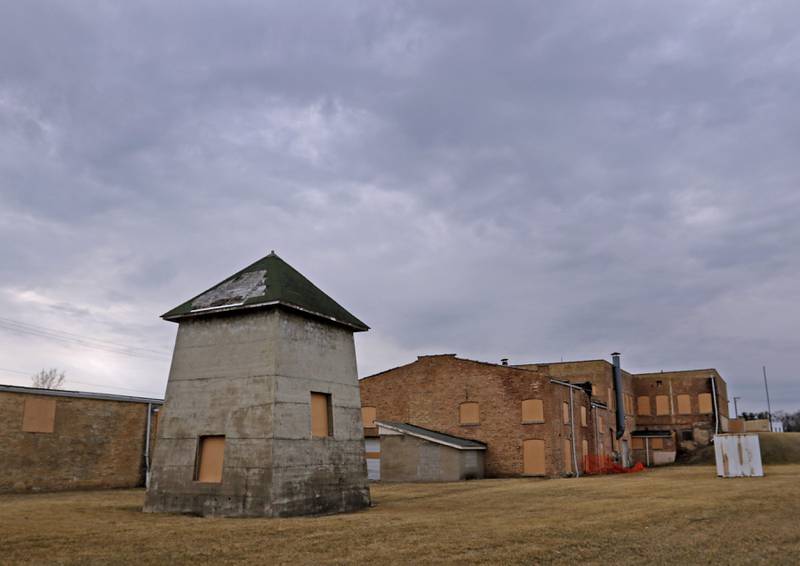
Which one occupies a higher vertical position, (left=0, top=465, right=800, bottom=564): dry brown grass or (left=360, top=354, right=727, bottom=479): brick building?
(left=360, top=354, right=727, bottom=479): brick building

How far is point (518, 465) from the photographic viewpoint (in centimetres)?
3772

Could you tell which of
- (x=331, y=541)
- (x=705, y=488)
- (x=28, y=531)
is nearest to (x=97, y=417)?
(x=28, y=531)

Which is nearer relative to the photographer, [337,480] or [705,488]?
[337,480]

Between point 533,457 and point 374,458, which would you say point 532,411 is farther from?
point 374,458

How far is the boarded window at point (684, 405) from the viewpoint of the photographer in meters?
60.4

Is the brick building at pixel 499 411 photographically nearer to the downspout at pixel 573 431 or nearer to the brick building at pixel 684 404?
the downspout at pixel 573 431

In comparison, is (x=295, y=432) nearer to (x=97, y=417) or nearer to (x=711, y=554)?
(x=711, y=554)

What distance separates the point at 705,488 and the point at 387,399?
21.8 meters

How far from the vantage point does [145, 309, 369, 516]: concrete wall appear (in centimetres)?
1705

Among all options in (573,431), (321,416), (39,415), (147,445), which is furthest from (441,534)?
(573,431)

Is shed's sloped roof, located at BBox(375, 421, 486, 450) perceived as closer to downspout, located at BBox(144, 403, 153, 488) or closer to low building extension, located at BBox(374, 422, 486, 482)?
low building extension, located at BBox(374, 422, 486, 482)

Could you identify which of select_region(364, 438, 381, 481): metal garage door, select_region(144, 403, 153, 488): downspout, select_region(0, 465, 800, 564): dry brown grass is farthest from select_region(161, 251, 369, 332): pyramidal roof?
select_region(364, 438, 381, 481): metal garage door

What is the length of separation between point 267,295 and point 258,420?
3352 millimetres

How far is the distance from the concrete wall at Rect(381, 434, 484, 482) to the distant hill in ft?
90.6
